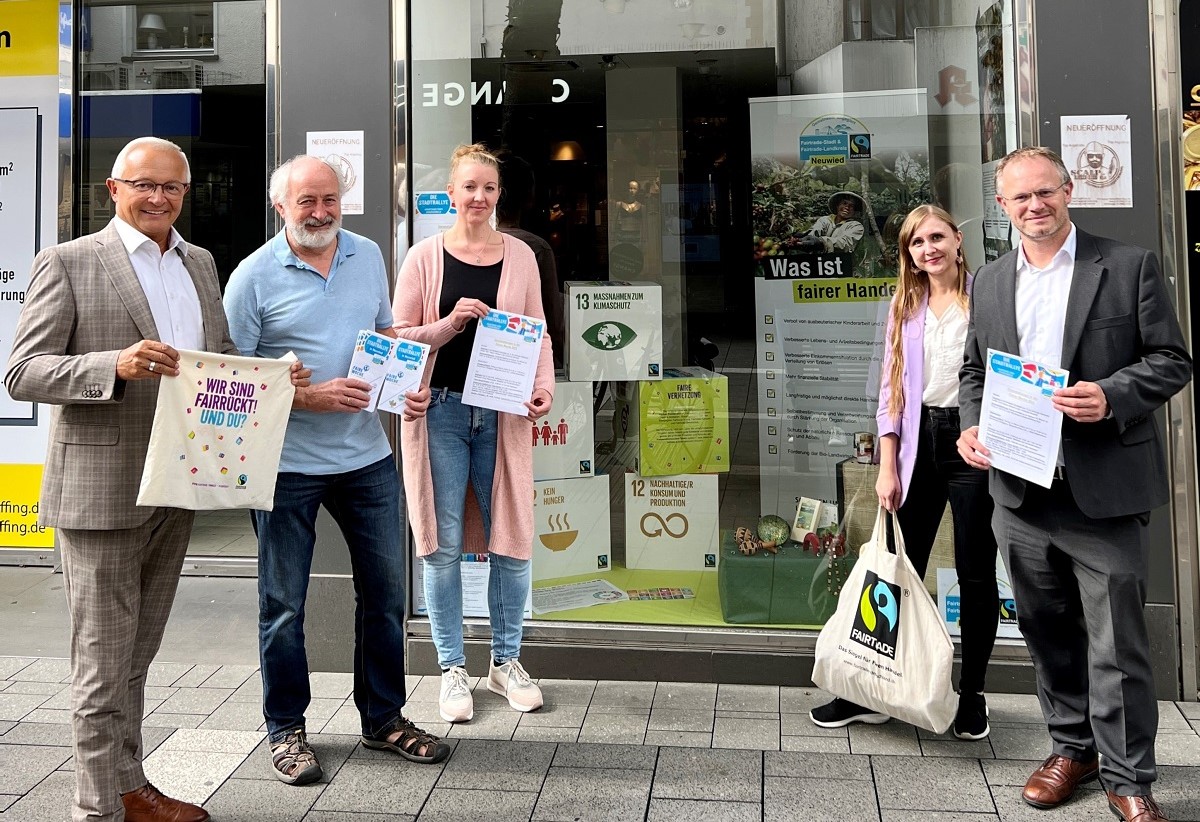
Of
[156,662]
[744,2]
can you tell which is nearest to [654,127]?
[744,2]

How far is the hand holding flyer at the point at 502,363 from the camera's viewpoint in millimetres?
4250

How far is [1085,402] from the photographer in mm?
3213

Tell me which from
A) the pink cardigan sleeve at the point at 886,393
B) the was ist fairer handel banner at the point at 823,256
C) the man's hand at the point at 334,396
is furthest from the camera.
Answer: the was ist fairer handel banner at the point at 823,256

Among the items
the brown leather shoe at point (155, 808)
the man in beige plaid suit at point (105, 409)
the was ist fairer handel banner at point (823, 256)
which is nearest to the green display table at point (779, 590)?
the was ist fairer handel banner at point (823, 256)

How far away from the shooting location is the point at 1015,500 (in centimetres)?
353

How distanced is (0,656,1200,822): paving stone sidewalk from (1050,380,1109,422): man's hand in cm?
124

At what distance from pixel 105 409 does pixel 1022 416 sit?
8.67 ft

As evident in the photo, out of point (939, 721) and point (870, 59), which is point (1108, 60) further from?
point (939, 721)

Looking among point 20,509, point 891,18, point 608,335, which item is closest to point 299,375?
point 608,335

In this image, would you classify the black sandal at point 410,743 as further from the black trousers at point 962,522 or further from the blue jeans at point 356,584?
the black trousers at point 962,522

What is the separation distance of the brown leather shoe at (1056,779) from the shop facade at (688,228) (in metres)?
0.92

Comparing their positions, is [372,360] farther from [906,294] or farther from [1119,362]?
[1119,362]

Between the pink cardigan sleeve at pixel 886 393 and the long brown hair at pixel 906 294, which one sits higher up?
the long brown hair at pixel 906 294

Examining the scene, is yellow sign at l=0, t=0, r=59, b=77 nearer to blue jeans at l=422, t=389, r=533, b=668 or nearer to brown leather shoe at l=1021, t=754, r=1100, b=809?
blue jeans at l=422, t=389, r=533, b=668
